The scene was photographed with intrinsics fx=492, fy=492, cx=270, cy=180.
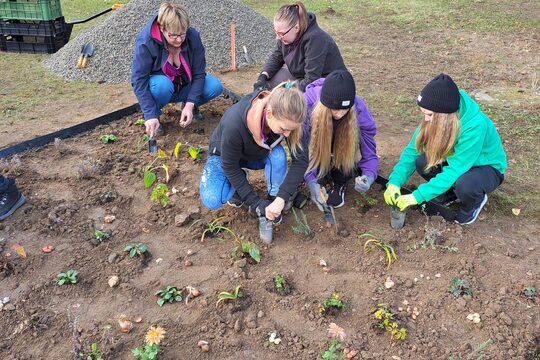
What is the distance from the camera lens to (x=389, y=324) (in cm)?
276

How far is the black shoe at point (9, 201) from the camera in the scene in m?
3.60

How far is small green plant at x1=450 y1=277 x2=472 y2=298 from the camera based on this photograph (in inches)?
117

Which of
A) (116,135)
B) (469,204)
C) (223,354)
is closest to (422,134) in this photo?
(469,204)

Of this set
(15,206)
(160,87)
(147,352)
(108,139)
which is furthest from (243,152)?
(108,139)

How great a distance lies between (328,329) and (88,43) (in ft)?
18.0

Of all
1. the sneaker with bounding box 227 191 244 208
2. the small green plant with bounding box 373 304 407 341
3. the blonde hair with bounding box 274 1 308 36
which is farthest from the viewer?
the blonde hair with bounding box 274 1 308 36

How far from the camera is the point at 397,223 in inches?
138

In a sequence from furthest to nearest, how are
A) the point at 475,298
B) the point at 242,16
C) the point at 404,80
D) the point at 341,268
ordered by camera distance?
the point at 242,16
the point at 404,80
the point at 341,268
the point at 475,298

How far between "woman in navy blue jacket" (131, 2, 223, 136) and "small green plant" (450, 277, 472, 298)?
256 cm

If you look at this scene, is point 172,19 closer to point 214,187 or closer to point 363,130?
point 214,187

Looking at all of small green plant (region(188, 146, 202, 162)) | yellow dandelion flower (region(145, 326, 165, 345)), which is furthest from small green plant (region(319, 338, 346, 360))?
small green plant (region(188, 146, 202, 162))

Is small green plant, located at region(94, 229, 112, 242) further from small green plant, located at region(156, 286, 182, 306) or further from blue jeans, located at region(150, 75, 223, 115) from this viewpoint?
blue jeans, located at region(150, 75, 223, 115)

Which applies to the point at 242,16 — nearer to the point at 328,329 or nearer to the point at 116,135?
the point at 116,135

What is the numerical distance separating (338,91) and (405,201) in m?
0.90
